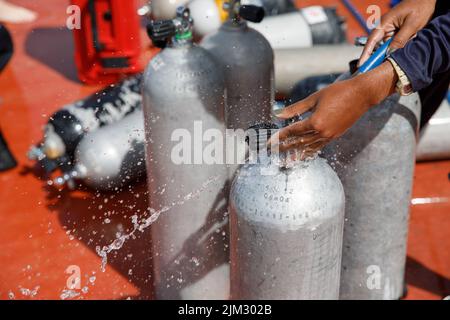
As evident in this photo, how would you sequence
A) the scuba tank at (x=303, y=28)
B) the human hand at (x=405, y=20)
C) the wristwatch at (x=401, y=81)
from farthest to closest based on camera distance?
the scuba tank at (x=303, y=28) → the human hand at (x=405, y=20) → the wristwatch at (x=401, y=81)

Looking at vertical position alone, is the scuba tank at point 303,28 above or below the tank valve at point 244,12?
below

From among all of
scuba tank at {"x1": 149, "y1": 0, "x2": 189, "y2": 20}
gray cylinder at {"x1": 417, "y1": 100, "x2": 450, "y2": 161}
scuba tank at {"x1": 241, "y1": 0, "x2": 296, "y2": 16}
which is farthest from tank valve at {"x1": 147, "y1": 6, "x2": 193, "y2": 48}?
scuba tank at {"x1": 241, "y1": 0, "x2": 296, "y2": 16}

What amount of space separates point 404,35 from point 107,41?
292 centimetres

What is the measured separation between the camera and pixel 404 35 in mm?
2023

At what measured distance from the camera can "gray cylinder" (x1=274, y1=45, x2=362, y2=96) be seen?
12.1ft

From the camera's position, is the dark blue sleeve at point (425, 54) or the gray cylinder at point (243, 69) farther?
the gray cylinder at point (243, 69)

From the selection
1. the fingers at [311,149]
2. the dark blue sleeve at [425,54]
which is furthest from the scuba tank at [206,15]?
the fingers at [311,149]

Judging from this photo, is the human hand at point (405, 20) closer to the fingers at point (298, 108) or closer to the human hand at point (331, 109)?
the human hand at point (331, 109)

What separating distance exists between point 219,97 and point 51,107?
2.36 metres

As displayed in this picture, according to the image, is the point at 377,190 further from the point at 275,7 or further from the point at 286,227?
the point at 275,7

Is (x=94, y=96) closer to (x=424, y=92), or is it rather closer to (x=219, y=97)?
(x=219, y=97)

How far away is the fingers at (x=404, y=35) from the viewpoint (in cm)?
195

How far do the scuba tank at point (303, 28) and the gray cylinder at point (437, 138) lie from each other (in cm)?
109
